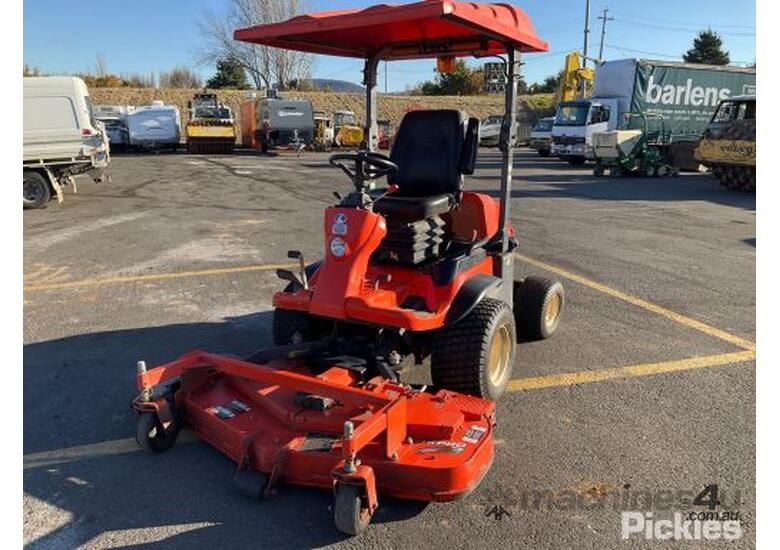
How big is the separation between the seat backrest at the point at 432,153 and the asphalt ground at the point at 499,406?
4.90 ft

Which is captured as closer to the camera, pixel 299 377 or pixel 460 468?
pixel 460 468

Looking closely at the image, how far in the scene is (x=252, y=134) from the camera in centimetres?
3102

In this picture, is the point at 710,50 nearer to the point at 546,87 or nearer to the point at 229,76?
the point at 546,87

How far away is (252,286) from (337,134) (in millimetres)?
26275

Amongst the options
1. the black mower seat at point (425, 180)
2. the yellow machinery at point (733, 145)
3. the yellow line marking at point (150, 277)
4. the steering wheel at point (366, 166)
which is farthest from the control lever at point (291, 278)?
the yellow machinery at point (733, 145)

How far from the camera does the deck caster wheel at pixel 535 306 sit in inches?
190

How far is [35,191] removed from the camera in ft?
39.9

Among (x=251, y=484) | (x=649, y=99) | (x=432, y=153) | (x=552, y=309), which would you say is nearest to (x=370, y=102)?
(x=432, y=153)

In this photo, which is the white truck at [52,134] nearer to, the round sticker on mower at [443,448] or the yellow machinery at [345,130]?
the round sticker on mower at [443,448]

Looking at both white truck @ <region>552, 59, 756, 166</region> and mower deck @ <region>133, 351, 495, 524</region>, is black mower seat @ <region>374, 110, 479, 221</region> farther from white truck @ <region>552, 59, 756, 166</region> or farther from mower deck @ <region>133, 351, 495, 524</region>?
white truck @ <region>552, 59, 756, 166</region>

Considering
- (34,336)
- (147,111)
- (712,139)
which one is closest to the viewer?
(34,336)

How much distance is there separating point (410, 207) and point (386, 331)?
2.69 feet

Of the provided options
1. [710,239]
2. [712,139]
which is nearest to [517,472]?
[710,239]

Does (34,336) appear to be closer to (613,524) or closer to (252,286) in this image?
(252,286)
